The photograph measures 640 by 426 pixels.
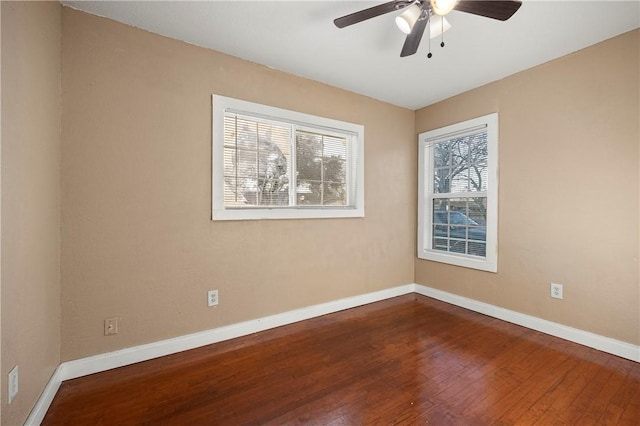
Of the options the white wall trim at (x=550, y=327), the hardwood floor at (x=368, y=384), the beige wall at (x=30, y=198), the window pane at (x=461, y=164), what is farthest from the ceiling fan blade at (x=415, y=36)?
the white wall trim at (x=550, y=327)

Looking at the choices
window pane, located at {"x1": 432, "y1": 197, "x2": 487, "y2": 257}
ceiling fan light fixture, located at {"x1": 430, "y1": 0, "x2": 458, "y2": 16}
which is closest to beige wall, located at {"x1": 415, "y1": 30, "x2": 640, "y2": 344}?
window pane, located at {"x1": 432, "y1": 197, "x2": 487, "y2": 257}

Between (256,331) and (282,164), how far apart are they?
1642 mm

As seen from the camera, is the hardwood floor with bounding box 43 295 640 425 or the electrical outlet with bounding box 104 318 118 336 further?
the electrical outlet with bounding box 104 318 118 336

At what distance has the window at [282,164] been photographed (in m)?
2.49

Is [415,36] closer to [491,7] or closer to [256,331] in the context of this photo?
[491,7]

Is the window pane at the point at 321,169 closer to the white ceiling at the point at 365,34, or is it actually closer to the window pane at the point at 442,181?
the white ceiling at the point at 365,34

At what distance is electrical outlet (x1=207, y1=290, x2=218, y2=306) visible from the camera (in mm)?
2385

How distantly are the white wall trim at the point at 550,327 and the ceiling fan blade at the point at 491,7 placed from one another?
8.48 ft

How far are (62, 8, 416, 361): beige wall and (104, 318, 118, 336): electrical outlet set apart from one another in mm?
36

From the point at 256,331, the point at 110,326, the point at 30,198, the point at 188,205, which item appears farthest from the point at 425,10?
the point at 110,326

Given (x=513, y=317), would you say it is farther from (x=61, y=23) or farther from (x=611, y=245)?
(x=61, y=23)

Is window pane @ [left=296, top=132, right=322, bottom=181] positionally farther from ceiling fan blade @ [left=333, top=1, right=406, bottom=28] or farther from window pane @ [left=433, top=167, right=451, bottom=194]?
window pane @ [left=433, top=167, right=451, bottom=194]

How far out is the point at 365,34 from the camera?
7.21 ft

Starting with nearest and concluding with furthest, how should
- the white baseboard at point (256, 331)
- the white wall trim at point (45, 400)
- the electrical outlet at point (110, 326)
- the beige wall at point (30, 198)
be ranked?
the beige wall at point (30, 198) < the white wall trim at point (45, 400) < the white baseboard at point (256, 331) < the electrical outlet at point (110, 326)
